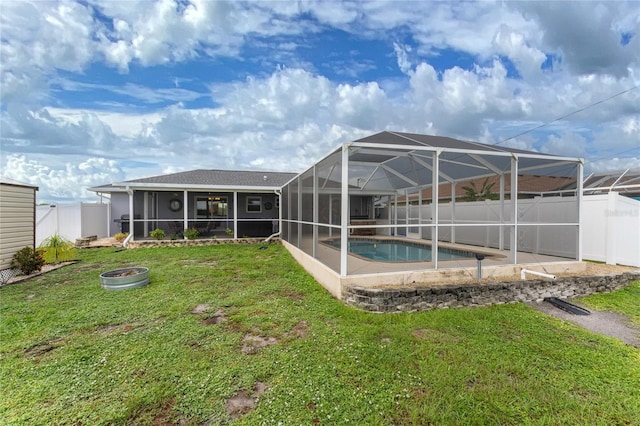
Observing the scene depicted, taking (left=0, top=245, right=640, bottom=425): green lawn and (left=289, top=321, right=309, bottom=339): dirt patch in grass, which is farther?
(left=289, top=321, right=309, bottom=339): dirt patch in grass

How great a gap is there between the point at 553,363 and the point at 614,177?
15.6 meters

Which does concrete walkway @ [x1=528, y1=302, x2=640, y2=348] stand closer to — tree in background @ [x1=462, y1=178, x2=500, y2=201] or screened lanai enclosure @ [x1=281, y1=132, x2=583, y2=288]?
screened lanai enclosure @ [x1=281, y1=132, x2=583, y2=288]

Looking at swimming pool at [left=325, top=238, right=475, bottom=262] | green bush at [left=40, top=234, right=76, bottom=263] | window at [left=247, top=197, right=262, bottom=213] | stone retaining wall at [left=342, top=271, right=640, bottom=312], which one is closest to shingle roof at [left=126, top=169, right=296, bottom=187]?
window at [left=247, top=197, right=262, bottom=213]

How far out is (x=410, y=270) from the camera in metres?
5.74

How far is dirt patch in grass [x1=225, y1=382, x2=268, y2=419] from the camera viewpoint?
8.37 ft

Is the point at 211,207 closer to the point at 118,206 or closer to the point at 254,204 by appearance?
the point at 254,204

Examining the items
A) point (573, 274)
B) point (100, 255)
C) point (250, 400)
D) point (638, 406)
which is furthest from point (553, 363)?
point (100, 255)

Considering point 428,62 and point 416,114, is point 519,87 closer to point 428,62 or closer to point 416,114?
point 416,114

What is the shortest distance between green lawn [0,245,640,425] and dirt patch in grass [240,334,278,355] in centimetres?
3

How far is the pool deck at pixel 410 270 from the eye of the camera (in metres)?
5.45

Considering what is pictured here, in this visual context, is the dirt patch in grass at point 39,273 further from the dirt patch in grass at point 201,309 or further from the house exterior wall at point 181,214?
the dirt patch in grass at point 201,309

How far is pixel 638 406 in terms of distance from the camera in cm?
270

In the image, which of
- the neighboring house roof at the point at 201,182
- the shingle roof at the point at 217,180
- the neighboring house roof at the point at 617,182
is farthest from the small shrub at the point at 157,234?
the neighboring house roof at the point at 617,182

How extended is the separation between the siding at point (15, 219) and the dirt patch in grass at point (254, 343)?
286 inches
